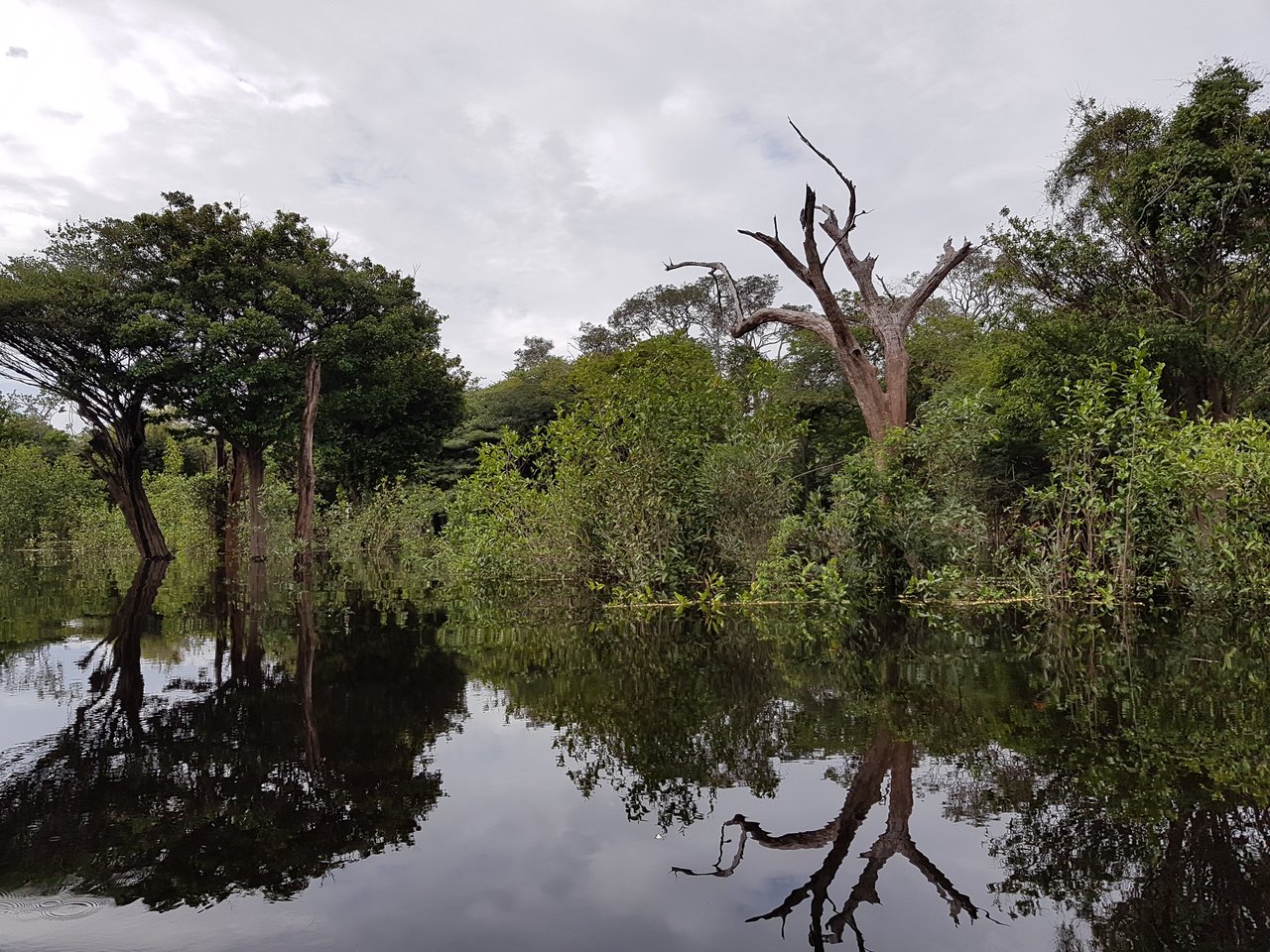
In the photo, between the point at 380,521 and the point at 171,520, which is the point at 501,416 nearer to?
the point at 380,521

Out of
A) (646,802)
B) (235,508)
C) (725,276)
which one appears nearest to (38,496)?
(235,508)

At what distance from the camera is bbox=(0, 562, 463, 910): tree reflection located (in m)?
2.61

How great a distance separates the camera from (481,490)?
42.2ft

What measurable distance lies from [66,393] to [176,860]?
2230 centimetres

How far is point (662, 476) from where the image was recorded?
10.5 meters

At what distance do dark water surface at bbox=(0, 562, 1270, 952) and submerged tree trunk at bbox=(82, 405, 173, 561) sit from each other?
58.6 feet

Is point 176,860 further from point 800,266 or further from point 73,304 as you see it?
point 73,304

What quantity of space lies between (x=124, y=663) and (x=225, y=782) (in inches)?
146

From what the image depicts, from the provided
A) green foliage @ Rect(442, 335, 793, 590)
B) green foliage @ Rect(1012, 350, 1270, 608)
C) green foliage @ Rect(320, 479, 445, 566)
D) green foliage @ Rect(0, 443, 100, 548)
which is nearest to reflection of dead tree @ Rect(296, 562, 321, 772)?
green foliage @ Rect(442, 335, 793, 590)

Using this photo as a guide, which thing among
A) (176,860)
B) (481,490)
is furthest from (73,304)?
(176,860)

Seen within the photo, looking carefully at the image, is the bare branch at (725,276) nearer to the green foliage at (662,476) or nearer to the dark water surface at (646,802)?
the green foliage at (662,476)

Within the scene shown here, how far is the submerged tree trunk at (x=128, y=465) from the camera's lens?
70.6 ft

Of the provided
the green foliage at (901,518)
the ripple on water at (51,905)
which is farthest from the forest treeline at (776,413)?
the ripple on water at (51,905)

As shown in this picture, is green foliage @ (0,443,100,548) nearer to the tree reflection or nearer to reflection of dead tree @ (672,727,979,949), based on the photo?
the tree reflection
